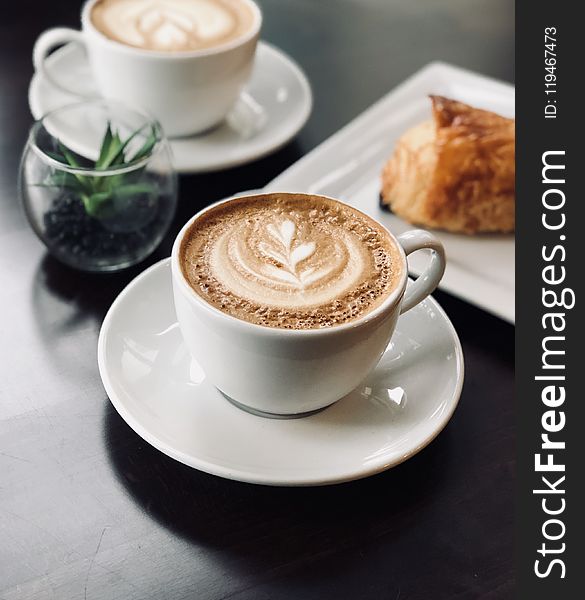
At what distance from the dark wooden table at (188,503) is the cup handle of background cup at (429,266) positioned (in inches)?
5.9

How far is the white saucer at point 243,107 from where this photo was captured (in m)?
1.42

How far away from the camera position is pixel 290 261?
0.95m

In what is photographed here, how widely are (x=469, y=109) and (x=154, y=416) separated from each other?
0.73 meters

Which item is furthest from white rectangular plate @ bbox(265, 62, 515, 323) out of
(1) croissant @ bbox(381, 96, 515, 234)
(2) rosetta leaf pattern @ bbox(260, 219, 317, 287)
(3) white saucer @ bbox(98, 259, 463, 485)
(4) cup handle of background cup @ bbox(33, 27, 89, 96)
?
(4) cup handle of background cup @ bbox(33, 27, 89, 96)

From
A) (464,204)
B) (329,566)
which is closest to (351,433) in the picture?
(329,566)

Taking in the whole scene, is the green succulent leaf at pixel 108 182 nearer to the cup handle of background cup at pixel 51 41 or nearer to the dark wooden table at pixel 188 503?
the dark wooden table at pixel 188 503

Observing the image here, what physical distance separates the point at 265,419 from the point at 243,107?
2.61ft

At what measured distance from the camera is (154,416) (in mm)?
914

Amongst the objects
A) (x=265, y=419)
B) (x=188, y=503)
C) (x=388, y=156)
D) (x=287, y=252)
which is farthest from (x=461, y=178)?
(x=188, y=503)

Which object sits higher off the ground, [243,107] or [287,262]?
[287,262]

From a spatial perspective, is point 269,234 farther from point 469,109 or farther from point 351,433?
point 469,109

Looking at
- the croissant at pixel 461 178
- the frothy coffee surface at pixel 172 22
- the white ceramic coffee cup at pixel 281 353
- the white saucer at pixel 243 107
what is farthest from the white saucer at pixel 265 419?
the frothy coffee surface at pixel 172 22

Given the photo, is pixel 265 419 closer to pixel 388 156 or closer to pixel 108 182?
pixel 108 182

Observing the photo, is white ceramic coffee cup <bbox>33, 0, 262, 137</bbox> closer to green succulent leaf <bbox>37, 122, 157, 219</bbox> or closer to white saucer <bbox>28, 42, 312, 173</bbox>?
white saucer <bbox>28, 42, 312, 173</bbox>
